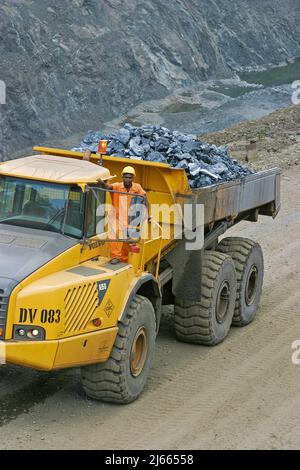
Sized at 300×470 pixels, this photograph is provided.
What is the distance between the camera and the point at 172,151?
30.8ft

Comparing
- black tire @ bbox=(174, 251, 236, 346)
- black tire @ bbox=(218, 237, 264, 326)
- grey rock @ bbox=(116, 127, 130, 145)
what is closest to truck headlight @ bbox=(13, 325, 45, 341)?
black tire @ bbox=(174, 251, 236, 346)

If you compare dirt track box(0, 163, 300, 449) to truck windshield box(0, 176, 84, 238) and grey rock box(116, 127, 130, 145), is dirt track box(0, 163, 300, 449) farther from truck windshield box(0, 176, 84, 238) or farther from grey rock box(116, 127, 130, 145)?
grey rock box(116, 127, 130, 145)

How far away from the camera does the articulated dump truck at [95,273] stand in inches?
266

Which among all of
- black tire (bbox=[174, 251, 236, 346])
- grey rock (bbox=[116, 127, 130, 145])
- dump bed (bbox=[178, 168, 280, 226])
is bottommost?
black tire (bbox=[174, 251, 236, 346])

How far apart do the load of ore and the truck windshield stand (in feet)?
5.92

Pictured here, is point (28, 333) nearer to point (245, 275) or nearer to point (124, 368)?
point (124, 368)

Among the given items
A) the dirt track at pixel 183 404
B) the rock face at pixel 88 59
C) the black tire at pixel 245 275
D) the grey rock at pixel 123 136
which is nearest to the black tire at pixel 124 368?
the dirt track at pixel 183 404

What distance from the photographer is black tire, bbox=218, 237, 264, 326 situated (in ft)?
33.8

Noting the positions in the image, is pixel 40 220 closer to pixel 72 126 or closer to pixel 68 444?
pixel 68 444

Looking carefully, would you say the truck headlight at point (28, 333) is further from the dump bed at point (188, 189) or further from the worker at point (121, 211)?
the dump bed at point (188, 189)

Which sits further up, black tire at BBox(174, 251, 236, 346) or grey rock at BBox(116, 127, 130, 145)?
grey rock at BBox(116, 127, 130, 145)

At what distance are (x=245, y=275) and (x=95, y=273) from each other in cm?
356

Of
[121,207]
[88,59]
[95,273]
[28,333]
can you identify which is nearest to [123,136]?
[121,207]

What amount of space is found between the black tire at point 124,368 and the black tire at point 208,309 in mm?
1505
